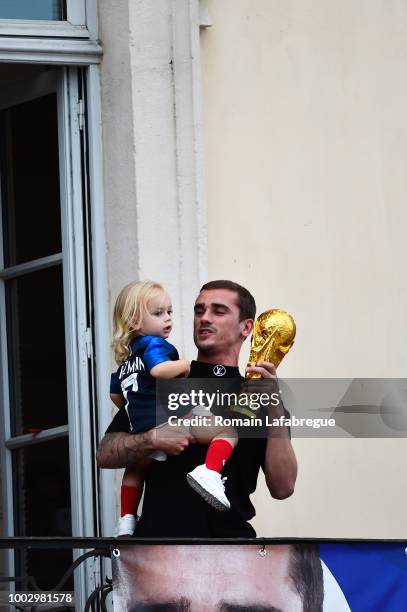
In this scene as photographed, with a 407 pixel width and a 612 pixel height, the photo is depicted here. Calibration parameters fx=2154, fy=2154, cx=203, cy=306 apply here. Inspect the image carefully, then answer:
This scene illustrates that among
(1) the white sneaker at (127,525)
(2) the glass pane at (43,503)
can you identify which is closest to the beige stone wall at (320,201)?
(2) the glass pane at (43,503)

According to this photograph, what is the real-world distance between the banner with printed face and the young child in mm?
355

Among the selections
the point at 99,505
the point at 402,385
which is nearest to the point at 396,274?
the point at 402,385

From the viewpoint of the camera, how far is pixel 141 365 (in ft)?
23.1

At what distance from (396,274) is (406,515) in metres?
0.94

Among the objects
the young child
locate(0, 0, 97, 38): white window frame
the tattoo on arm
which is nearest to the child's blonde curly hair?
the young child

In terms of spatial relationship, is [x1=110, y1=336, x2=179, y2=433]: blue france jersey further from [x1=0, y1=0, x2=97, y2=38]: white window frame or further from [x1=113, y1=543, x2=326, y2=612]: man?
[x1=0, y1=0, x2=97, y2=38]: white window frame

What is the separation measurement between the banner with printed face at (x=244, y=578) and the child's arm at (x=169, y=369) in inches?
22.2

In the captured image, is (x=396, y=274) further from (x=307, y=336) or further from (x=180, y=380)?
(x=180, y=380)

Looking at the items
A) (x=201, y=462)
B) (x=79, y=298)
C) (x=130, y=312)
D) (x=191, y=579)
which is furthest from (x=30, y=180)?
(x=191, y=579)

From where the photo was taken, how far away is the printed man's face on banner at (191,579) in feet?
22.1

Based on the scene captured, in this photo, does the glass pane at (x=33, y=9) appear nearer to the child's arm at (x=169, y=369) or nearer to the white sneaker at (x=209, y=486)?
the child's arm at (x=169, y=369)

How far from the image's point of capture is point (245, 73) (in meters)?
8.29

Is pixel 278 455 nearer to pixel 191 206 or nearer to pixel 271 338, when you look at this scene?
pixel 271 338

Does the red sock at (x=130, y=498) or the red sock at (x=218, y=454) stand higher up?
the red sock at (x=218, y=454)
